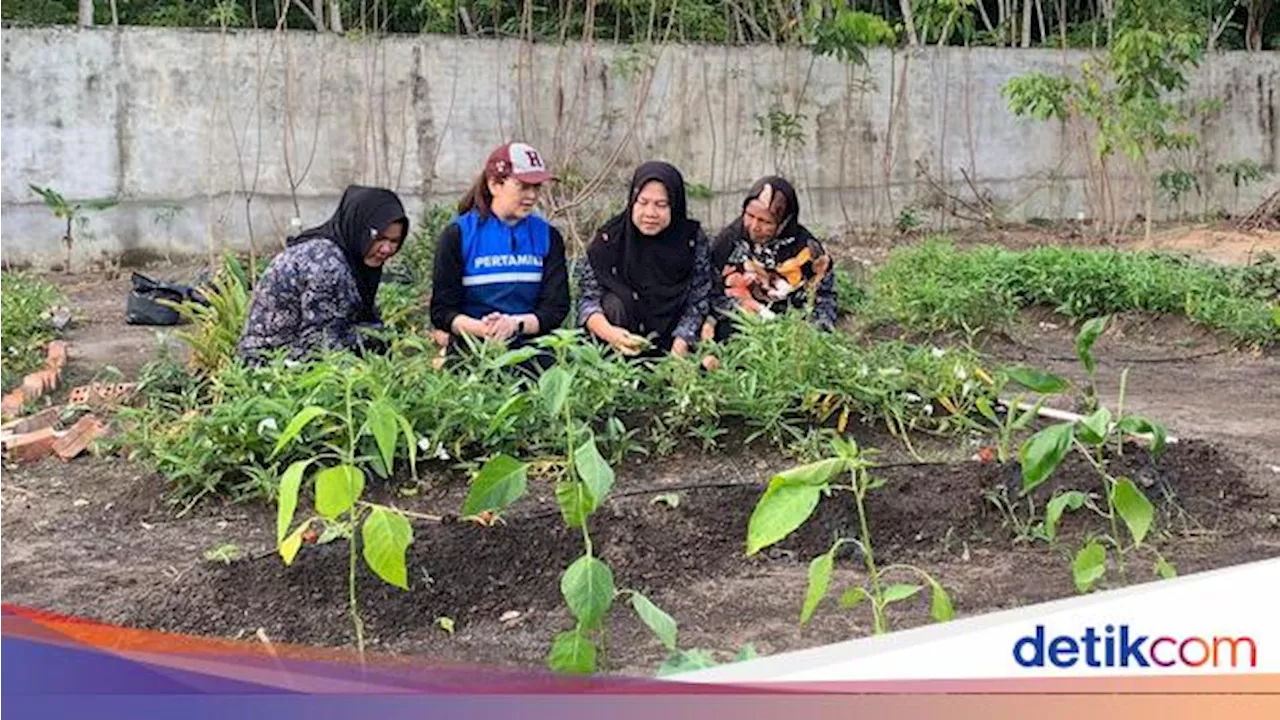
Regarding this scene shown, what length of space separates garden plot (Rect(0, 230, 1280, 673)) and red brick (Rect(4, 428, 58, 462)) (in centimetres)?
8

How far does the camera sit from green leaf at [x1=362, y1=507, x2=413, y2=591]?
7.13 feet

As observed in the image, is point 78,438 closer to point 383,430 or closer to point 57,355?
point 57,355

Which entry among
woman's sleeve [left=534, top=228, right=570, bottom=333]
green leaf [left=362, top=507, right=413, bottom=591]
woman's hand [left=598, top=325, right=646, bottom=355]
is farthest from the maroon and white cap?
green leaf [left=362, top=507, right=413, bottom=591]

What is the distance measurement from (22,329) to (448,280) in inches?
102

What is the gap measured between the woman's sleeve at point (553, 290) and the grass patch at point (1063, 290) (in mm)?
2517

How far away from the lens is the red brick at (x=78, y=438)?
452 centimetres

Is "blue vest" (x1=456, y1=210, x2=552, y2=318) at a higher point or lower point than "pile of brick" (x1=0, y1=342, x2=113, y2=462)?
higher

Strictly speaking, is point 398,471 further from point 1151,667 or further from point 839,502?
point 1151,667

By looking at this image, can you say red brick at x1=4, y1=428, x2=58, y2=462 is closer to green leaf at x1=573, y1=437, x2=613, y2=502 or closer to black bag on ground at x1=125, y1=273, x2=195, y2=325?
black bag on ground at x1=125, y1=273, x2=195, y2=325

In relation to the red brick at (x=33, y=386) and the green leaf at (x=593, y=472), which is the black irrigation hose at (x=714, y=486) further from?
the red brick at (x=33, y=386)

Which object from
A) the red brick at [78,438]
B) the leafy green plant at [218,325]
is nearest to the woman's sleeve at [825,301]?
the leafy green plant at [218,325]

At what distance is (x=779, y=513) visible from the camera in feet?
6.90

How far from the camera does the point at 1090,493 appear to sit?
3.90m

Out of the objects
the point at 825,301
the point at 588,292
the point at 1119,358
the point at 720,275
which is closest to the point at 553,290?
the point at 588,292
